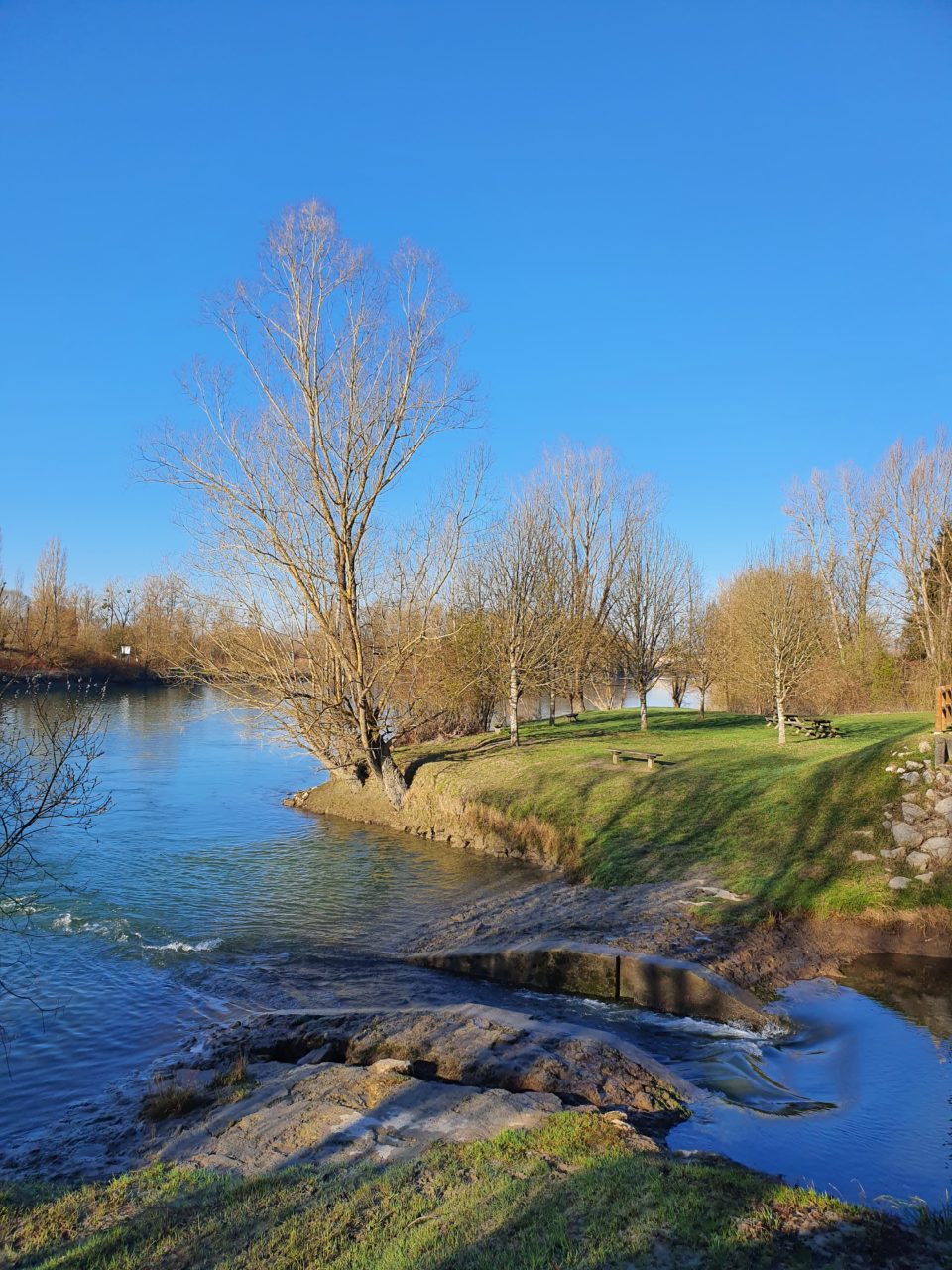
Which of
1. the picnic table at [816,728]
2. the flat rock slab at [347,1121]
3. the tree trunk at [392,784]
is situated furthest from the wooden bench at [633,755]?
the flat rock slab at [347,1121]

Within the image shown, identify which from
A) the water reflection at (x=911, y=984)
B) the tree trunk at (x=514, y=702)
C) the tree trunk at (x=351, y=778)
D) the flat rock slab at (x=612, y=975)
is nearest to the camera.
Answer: the water reflection at (x=911, y=984)

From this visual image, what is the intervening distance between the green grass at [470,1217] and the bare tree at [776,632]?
62.3 feet

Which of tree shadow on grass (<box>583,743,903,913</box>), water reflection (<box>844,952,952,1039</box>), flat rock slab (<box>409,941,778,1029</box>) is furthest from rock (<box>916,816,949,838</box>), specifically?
flat rock slab (<box>409,941,778,1029</box>)

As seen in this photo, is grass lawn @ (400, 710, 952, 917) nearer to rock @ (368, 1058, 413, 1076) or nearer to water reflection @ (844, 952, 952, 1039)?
water reflection @ (844, 952, 952, 1039)

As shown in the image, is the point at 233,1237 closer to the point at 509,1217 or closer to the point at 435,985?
the point at 509,1217

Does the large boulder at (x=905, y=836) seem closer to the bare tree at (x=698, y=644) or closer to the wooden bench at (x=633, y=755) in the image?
the wooden bench at (x=633, y=755)

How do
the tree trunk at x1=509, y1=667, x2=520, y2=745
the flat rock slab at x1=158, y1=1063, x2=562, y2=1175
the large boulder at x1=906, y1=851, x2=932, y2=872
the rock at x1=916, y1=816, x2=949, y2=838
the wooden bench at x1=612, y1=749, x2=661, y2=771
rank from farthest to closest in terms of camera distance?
the tree trunk at x1=509, y1=667, x2=520, y2=745
the wooden bench at x1=612, y1=749, x2=661, y2=771
the rock at x1=916, y1=816, x2=949, y2=838
the large boulder at x1=906, y1=851, x2=932, y2=872
the flat rock slab at x1=158, y1=1063, x2=562, y2=1175

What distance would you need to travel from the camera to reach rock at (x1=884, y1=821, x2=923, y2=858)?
1145 cm

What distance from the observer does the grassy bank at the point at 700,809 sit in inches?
455

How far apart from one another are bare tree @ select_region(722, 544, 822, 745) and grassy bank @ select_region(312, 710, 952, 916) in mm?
2304

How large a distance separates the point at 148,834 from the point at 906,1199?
17126 mm

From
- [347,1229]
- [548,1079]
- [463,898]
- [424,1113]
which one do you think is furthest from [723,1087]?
[463,898]

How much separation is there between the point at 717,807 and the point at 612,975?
6.53m

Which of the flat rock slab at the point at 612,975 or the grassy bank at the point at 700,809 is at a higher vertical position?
the grassy bank at the point at 700,809
